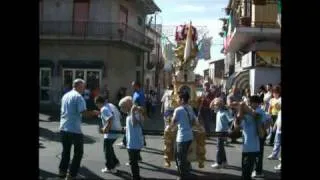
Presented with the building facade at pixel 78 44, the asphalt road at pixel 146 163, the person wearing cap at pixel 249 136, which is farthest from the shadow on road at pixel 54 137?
the building facade at pixel 78 44

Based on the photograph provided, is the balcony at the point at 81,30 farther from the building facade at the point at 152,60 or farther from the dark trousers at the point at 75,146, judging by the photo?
the dark trousers at the point at 75,146

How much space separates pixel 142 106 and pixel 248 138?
14.6ft

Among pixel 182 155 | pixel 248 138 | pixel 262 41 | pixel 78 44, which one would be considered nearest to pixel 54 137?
pixel 182 155

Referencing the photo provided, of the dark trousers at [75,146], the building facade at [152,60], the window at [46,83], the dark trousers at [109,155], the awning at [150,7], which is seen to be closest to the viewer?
the dark trousers at [75,146]

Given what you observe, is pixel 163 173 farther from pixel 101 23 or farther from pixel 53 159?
pixel 101 23

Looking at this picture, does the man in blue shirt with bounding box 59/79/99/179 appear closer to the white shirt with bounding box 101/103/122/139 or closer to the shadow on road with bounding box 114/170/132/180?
the white shirt with bounding box 101/103/122/139

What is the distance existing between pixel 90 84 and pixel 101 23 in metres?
3.59

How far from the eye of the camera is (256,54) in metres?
24.3

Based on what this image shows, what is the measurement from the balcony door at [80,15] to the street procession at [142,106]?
0.06 metres

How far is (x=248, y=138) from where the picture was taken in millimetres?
7797

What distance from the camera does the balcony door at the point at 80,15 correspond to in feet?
95.2

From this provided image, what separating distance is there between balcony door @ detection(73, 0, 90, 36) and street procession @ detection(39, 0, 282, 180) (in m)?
0.06

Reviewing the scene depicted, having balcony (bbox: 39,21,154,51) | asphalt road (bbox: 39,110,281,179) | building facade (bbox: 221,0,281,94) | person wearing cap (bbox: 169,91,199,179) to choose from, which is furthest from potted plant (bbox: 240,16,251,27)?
person wearing cap (bbox: 169,91,199,179)

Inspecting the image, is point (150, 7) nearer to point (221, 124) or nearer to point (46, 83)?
point (46, 83)
